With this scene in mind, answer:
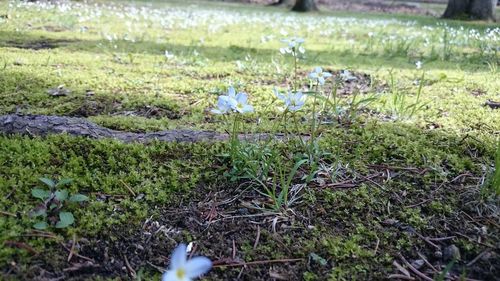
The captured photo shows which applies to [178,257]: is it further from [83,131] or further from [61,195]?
[83,131]

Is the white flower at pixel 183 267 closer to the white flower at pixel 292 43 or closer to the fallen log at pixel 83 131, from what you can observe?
the fallen log at pixel 83 131

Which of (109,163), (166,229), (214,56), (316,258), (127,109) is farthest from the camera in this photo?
(214,56)

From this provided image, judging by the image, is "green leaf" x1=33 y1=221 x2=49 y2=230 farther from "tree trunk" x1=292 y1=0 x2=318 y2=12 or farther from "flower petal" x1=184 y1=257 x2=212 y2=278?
"tree trunk" x1=292 y1=0 x2=318 y2=12

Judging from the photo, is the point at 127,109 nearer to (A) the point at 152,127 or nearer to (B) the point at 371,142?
(A) the point at 152,127

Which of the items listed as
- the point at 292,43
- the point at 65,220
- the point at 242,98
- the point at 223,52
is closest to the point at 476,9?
the point at 223,52

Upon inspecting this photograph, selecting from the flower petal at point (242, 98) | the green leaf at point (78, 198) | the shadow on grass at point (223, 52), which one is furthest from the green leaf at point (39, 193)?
the shadow on grass at point (223, 52)

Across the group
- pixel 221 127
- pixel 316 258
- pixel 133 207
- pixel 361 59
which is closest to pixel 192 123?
pixel 221 127

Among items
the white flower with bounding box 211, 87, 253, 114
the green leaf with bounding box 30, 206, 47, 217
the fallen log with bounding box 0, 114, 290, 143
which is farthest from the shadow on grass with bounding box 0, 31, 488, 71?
the green leaf with bounding box 30, 206, 47, 217
